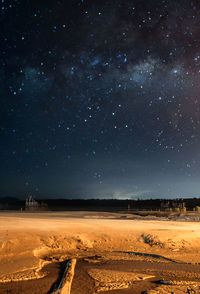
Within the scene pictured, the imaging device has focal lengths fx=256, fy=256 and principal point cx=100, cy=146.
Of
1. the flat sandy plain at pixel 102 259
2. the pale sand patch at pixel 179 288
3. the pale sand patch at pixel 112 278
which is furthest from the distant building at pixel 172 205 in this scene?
the pale sand patch at pixel 179 288

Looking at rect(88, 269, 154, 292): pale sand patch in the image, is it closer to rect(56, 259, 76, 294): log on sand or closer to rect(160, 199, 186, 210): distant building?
rect(56, 259, 76, 294): log on sand

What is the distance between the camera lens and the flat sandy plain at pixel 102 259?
5.64 m

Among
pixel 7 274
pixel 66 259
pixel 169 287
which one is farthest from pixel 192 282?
pixel 7 274

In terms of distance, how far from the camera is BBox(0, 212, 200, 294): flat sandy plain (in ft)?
18.5

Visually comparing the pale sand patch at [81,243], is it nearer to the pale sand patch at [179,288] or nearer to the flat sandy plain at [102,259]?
the flat sandy plain at [102,259]

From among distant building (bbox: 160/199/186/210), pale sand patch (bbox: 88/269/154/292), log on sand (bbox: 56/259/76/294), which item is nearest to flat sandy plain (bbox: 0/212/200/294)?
pale sand patch (bbox: 88/269/154/292)

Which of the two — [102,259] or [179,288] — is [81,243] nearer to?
[102,259]

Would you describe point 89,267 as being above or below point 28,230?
below

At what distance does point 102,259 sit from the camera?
7.81m

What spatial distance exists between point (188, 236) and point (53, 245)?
5.52 m

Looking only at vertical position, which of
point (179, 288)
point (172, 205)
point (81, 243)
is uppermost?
point (81, 243)

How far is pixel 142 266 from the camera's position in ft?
24.0

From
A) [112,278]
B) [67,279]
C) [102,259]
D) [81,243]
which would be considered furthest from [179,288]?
[81,243]

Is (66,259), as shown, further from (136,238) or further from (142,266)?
(136,238)
